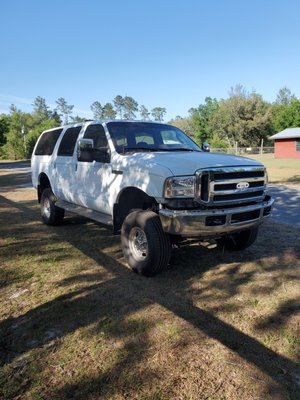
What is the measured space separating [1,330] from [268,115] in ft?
224

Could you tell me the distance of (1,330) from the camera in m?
3.40

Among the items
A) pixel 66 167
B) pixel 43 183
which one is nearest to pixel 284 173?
pixel 43 183

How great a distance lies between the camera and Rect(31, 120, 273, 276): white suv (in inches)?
167

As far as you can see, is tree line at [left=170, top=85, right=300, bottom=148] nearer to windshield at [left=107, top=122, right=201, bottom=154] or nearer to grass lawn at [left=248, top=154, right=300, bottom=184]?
grass lawn at [left=248, top=154, right=300, bottom=184]

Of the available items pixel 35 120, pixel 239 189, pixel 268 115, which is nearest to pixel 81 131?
pixel 239 189

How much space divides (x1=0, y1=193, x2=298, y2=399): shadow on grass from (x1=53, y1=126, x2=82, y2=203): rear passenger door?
1738 mm

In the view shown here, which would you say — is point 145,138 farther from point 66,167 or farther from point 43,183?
point 43,183

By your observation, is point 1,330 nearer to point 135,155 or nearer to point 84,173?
point 135,155

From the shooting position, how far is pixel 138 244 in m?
4.81

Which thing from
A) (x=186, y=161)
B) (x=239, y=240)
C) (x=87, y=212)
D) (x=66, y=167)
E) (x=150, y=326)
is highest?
(x=186, y=161)

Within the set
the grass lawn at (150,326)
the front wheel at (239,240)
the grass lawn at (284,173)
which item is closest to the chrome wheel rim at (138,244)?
the grass lawn at (150,326)

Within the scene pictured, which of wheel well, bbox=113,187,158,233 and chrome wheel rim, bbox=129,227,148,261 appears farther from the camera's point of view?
wheel well, bbox=113,187,158,233

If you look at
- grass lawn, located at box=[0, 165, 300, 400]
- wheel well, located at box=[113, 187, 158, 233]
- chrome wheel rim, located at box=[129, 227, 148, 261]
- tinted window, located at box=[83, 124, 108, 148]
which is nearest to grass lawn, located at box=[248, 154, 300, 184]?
grass lawn, located at box=[0, 165, 300, 400]

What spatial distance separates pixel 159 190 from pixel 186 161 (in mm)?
492
